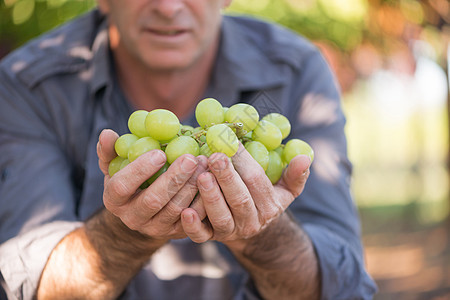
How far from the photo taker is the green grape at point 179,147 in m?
1.37

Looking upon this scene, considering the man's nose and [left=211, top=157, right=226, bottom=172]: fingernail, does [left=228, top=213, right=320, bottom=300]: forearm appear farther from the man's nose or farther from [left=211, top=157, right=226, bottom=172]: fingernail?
the man's nose

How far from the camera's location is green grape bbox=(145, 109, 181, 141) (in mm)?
1387

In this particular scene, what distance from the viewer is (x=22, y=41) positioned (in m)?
4.41

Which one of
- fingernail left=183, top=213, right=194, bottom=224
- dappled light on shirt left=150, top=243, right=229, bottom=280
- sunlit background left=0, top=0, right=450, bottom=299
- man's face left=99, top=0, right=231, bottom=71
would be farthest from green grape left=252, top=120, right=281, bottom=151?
sunlit background left=0, top=0, right=450, bottom=299

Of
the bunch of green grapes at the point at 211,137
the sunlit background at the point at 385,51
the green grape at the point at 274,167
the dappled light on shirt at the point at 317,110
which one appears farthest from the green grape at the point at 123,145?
the sunlit background at the point at 385,51

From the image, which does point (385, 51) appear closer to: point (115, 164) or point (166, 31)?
point (166, 31)

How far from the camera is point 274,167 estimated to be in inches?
61.6

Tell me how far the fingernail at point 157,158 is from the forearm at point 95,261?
0.45 m

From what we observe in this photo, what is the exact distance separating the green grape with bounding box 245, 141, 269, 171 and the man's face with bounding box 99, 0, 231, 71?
977mm

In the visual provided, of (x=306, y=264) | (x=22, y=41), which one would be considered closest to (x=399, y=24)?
(x=22, y=41)

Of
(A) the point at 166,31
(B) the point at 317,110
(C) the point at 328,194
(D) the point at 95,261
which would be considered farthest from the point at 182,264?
(A) the point at 166,31

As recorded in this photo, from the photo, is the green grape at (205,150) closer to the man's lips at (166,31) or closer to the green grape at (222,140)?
the green grape at (222,140)

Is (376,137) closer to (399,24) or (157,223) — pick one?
(399,24)

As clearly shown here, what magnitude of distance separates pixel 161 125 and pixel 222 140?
19 centimetres
